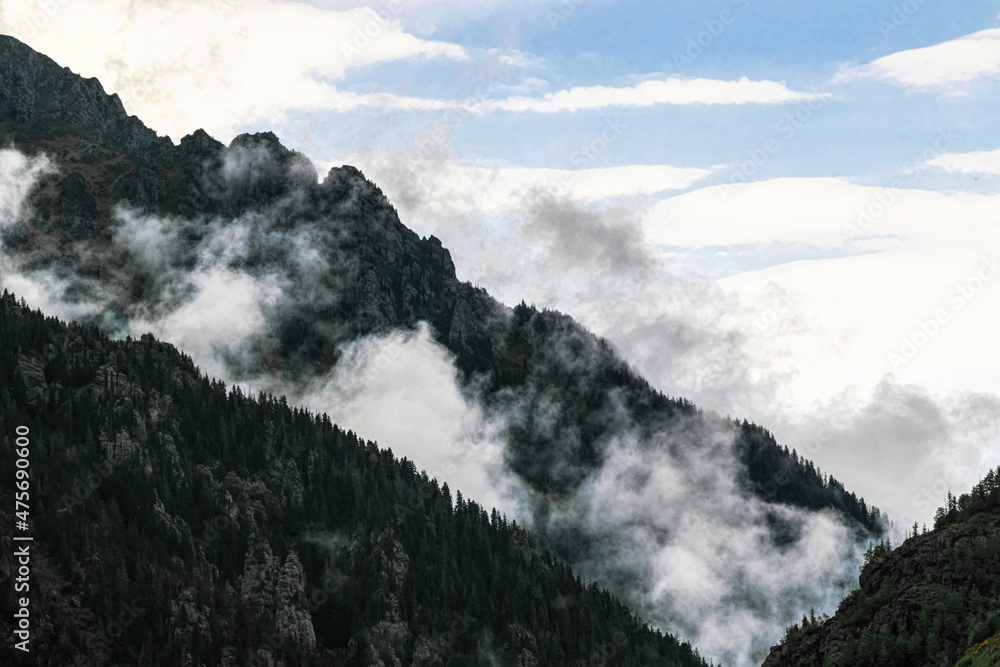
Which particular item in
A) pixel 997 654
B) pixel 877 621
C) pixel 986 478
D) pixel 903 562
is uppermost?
pixel 986 478

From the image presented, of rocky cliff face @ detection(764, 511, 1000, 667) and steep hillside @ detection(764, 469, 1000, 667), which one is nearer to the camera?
steep hillside @ detection(764, 469, 1000, 667)

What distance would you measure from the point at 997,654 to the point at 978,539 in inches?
1707

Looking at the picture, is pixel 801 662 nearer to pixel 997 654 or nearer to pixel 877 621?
pixel 877 621

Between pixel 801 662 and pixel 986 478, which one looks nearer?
pixel 801 662

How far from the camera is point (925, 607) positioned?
159 m

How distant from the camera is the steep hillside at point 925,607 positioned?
153 meters

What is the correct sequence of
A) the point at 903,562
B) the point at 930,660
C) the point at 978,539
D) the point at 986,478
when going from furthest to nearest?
the point at 986,478, the point at 903,562, the point at 978,539, the point at 930,660

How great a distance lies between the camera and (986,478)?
18850cm

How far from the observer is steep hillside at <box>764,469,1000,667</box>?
153 m

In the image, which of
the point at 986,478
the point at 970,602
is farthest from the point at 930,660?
the point at 986,478

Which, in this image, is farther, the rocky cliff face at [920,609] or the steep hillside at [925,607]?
the rocky cliff face at [920,609]

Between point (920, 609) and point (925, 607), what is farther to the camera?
point (920, 609)

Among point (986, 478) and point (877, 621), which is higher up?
point (986, 478)

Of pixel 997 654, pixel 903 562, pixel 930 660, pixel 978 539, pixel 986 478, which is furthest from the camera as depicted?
pixel 986 478
